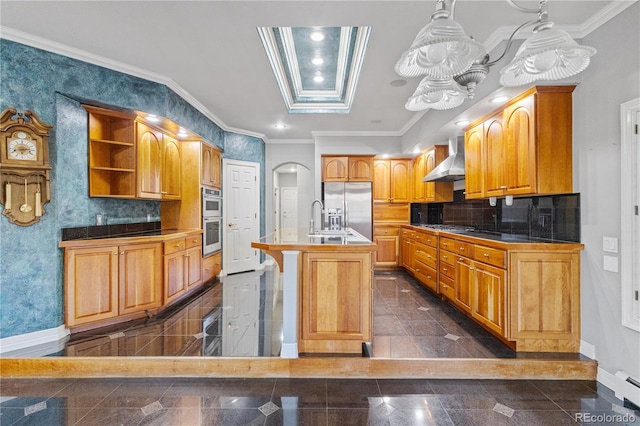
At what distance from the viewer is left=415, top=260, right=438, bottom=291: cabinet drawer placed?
4.02 meters

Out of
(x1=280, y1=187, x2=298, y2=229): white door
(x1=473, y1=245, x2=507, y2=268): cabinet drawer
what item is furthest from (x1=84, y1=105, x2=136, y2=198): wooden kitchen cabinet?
(x1=280, y1=187, x2=298, y2=229): white door

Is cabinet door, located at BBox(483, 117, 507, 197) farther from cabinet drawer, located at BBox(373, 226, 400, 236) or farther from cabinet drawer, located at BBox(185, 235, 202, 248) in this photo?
cabinet drawer, located at BBox(185, 235, 202, 248)

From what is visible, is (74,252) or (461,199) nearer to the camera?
(74,252)

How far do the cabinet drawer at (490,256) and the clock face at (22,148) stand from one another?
13.7ft

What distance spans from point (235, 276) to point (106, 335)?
2568mm

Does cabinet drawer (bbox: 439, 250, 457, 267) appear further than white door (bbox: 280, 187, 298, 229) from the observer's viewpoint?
No

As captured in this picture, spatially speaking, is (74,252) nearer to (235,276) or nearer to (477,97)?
(235,276)

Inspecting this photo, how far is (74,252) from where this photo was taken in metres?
2.85

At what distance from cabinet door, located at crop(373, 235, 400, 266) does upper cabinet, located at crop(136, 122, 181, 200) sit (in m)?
3.61

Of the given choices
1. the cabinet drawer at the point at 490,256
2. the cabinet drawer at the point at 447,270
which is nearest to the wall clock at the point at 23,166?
the cabinet drawer at the point at 490,256

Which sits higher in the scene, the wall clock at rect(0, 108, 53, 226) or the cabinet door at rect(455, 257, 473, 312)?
the wall clock at rect(0, 108, 53, 226)

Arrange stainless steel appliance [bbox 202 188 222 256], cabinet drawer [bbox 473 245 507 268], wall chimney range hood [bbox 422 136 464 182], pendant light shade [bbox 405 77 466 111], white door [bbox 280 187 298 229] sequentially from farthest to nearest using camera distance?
1. white door [bbox 280 187 298 229]
2. stainless steel appliance [bbox 202 188 222 256]
3. wall chimney range hood [bbox 422 136 464 182]
4. cabinet drawer [bbox 473 245 507 268]
5. pendant light shade [bbox 405 77 466 111]

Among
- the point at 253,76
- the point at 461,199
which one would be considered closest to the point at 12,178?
the point at 253,76

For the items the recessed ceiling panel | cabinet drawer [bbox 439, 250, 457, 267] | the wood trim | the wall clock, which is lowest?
the wood trim
